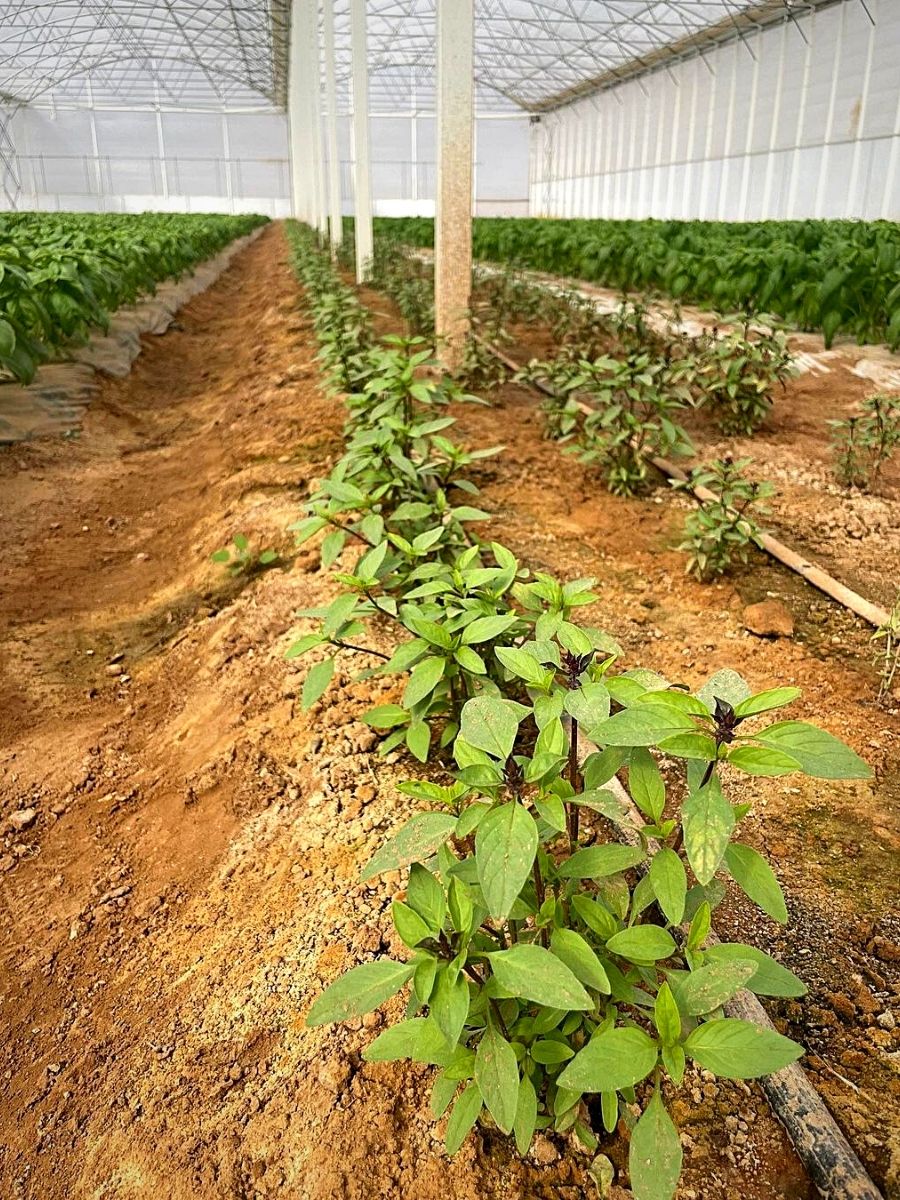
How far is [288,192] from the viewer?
4722 cm

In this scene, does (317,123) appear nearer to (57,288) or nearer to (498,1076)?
(57,288)

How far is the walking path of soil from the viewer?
1.50 metres

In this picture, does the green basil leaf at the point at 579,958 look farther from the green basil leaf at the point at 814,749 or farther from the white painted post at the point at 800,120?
the white painted post at the point at 800,120

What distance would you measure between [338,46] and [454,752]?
115 feet

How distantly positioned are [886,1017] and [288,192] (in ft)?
167

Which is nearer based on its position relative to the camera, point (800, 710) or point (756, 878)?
point (756, 878)

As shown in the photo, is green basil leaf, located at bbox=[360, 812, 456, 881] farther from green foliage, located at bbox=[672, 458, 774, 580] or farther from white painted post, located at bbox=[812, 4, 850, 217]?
white painted post, located at bbox=[812, 4, 850, 217]

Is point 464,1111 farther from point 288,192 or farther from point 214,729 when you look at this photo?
point 288,192

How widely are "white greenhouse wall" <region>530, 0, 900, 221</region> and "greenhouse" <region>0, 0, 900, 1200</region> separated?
12.7 metres

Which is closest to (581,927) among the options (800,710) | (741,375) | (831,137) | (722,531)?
(800,710)

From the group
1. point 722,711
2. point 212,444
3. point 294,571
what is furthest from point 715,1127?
point 212,444

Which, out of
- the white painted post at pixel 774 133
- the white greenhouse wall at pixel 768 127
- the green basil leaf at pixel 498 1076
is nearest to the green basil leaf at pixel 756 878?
the green basil leaf at pixel 498 1076

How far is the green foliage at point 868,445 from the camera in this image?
13.6 feet

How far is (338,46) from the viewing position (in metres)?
31.0
